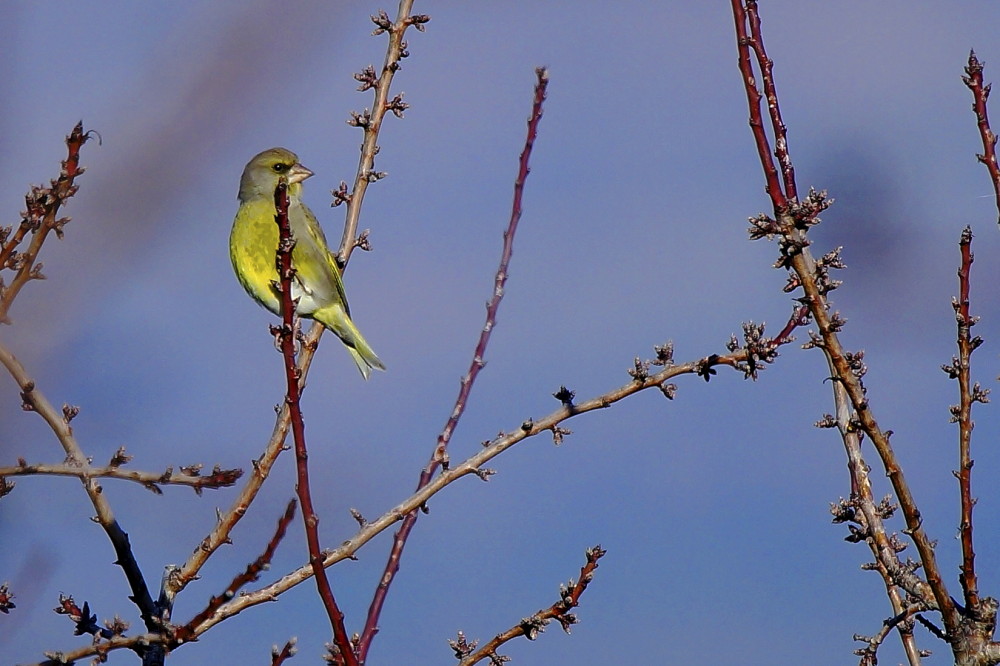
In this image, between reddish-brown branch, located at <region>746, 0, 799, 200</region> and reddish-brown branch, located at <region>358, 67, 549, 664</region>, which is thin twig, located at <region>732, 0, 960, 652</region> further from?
reddish-brown branch, located at <region>358, 67, 549, 664</region>

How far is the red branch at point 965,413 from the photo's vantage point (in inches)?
101

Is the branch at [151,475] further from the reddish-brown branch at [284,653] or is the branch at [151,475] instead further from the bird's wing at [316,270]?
the bird's wing at [316,270]

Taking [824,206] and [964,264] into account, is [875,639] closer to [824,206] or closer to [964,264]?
[964,264]

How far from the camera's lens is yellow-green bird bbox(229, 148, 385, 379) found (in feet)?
20.2

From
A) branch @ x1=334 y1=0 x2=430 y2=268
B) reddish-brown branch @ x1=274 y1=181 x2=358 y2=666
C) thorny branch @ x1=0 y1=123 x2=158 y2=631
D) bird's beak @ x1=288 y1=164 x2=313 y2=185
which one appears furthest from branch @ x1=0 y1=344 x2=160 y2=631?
bird's beak @ x1=288 y1=164 x2=313 y2=185

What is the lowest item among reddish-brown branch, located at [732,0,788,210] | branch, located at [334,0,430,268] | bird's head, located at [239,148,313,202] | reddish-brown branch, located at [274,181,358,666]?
reddish-brown branch, located at [274,181,358,666]

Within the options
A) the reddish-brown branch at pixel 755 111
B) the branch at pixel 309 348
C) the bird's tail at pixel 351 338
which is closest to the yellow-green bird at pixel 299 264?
the bird's tail at pixel 351 338

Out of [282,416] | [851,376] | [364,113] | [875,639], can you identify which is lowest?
[875,639]

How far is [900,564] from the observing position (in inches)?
117

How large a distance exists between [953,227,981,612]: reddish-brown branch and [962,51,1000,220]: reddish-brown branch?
153 mm

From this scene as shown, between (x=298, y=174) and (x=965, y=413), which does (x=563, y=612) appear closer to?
(x=965, y=413)

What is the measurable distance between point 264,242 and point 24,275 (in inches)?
164

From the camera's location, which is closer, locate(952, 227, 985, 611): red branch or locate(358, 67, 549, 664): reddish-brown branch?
locate(952, 227, 985, 611): red branch

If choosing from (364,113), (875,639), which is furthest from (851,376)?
(364,113)
